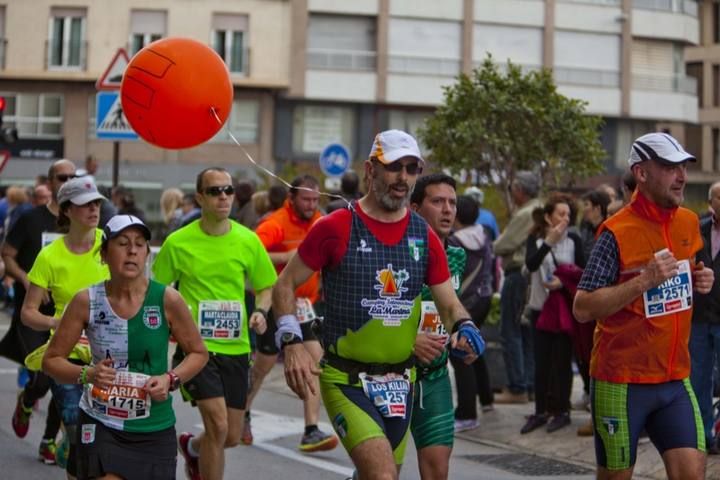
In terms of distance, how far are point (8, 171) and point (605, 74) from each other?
74.1 ft

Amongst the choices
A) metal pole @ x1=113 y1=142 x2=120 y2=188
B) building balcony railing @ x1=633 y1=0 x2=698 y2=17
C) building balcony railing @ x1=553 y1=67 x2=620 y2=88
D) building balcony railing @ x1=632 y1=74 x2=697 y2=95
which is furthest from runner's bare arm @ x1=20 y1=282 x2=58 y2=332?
building balcony railing @ x1=633 y1=0 x2=698 y2=17

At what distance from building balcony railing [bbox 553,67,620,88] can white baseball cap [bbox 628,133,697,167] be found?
47.9m

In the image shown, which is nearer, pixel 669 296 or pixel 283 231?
pixel 669 296

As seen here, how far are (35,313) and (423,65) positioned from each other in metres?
45.1

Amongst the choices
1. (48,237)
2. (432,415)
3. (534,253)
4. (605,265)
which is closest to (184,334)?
(432,415)

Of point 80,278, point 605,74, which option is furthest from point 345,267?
point 605,74

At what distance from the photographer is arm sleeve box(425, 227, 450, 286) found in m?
6.74

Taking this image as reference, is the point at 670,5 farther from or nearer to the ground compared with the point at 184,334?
farther from the ground

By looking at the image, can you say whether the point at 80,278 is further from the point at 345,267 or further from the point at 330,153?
the point at 330,153

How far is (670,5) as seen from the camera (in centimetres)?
5828

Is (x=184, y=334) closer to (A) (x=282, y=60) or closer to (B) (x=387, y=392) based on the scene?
(B) (x=387, y=392)

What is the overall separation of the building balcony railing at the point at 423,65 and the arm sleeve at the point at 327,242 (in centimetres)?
4651

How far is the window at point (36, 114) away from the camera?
5200 cm

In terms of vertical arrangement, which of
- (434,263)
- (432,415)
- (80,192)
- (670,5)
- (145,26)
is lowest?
(432,415)
